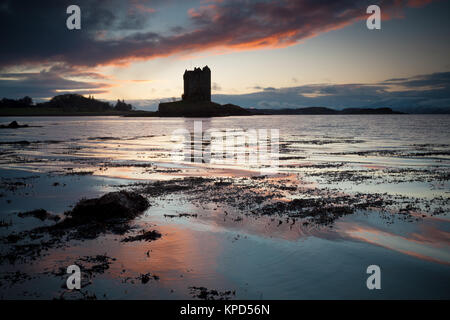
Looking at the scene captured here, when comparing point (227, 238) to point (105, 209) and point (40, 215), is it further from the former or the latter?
point (40, 215)

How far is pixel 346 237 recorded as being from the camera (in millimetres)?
10133

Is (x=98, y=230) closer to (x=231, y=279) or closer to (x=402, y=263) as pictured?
(x=231, y=279)

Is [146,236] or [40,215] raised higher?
[40,215]

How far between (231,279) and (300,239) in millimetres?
3379

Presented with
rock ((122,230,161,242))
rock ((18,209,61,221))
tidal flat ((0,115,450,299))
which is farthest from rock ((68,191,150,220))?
rock ((122,230,161,242))

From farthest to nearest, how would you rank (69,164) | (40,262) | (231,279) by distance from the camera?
(69,164), (40,262), (231,279)

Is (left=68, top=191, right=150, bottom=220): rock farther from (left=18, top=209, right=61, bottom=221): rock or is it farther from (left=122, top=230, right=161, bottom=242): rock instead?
(left=122, top=230, right=161, bottom=242): rock

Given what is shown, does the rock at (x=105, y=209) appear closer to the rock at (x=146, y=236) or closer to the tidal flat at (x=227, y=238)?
the tidal flat at (x=227, y=238)

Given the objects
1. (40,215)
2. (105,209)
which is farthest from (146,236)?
(40,215)

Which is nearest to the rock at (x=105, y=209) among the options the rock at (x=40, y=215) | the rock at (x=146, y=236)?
the rock at (x=40, y=215)
